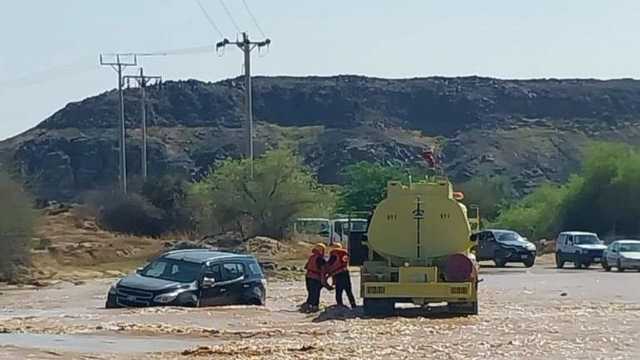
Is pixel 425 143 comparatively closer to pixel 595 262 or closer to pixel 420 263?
pixel 595 262

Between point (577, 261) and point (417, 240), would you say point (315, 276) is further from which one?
point (577, 261)

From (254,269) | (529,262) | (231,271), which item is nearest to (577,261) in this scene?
(529,262)

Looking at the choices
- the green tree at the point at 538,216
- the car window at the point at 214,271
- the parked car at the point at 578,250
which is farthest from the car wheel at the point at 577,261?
the car window at the point at 214,271

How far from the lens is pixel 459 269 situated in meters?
29.2

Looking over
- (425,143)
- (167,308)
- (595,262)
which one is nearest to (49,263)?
(595,262)

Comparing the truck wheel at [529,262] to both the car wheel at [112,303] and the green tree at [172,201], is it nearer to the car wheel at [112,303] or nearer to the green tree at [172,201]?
the green tree at [172,201]

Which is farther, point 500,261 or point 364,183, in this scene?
point 364,183

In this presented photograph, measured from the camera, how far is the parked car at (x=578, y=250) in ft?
197

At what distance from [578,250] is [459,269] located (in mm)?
32068

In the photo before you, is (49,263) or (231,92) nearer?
(49,263)

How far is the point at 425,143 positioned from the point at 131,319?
125563 mm

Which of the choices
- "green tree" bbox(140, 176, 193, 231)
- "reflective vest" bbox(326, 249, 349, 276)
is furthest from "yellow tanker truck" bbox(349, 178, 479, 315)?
"green tree" bbox(140, 176, 193, 231)

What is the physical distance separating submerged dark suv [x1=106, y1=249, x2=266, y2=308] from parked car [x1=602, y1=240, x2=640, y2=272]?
25788 mm

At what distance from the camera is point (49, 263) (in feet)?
201
